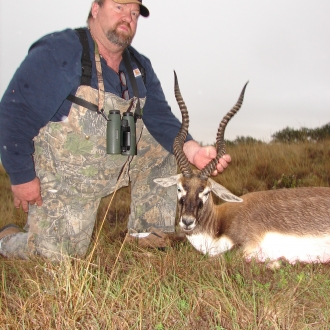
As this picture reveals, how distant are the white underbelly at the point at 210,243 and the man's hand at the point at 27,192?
78.0 inches

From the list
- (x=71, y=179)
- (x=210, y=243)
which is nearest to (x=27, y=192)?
(x=71, y=179)

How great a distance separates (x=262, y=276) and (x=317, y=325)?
42.7 inches

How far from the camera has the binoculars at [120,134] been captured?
194 inches

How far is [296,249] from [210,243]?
104 centimetres

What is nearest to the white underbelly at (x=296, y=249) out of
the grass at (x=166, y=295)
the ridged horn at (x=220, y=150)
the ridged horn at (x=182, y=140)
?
the grass at (x=166, y=295)

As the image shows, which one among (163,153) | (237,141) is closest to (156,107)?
(163,153)

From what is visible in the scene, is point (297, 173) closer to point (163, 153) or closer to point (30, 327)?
point (163, 153)

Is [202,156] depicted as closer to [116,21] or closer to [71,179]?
[71,179]

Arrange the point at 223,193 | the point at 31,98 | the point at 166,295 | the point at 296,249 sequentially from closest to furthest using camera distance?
the point at 166,295, the point at 31,98, the point at 296,249, the point at 223,193

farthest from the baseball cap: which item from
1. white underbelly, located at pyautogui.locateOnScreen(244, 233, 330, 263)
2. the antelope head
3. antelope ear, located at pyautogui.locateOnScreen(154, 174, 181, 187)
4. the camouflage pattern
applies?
white underbelly, located at pyautogui.locateOnScreen(244, 233, 330, 263)

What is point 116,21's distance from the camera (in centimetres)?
533

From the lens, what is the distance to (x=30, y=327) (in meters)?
3.03

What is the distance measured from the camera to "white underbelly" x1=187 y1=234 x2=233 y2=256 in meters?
5.11

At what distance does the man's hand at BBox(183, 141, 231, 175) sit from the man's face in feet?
5.24
